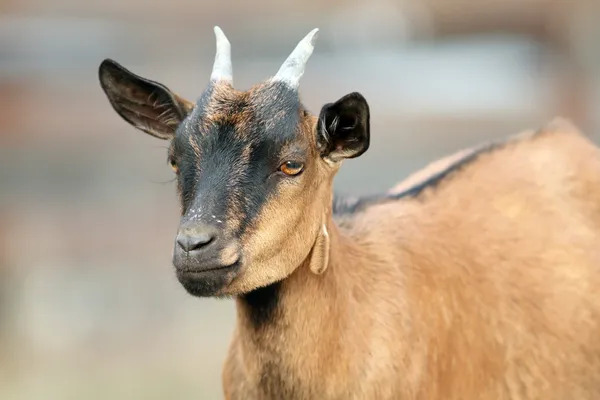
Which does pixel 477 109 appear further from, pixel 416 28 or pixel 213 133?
pixel 213 133

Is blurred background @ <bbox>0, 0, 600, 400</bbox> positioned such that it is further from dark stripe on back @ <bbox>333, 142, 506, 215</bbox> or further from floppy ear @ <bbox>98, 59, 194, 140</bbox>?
dark stripe on back @ <bbox>333, 142, 506, 215</bbox>

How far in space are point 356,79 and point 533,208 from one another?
12.3m

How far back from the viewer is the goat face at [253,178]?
11.5 ft

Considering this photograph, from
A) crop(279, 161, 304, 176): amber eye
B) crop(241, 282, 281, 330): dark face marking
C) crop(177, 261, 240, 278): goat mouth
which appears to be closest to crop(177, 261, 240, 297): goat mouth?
crop(177, 261, 240, 278): goat mouth

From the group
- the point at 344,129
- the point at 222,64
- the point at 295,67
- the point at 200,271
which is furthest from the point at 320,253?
the point at 222,64

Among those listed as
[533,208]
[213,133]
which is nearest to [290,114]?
[213,133]

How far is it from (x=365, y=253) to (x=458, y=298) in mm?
542

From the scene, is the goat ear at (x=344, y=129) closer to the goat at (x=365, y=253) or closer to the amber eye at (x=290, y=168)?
the goat at (x=365, y=253)

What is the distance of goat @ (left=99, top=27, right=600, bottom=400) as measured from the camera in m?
3.69

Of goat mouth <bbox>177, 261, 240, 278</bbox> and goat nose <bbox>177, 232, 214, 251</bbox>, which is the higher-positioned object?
goat nose <bbox>177, 232, 214, 251</bbox>

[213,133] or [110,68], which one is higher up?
[110,68]

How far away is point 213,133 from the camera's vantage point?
375 centimetres

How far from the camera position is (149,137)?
1380cm

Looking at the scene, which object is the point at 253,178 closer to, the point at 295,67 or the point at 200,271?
the point at 200,271
